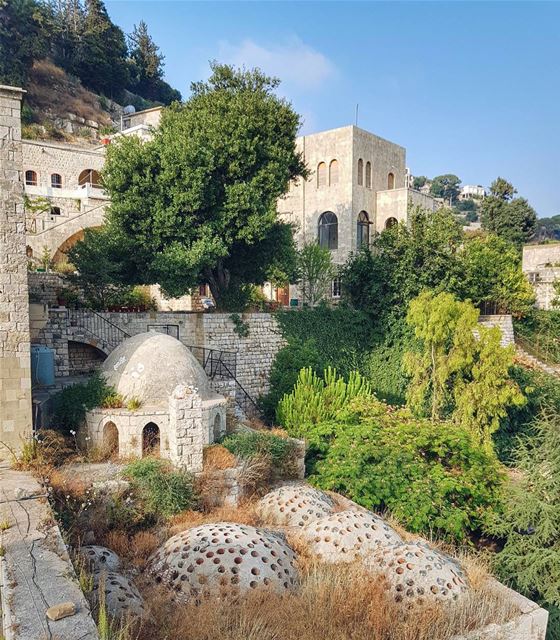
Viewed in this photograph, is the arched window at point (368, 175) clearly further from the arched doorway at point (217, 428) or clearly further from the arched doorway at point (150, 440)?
the arched doorway at point (150, 440)

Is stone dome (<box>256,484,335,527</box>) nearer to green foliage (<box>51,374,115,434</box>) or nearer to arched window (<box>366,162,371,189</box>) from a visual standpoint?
green foliage (<box>51,374,115,434</box>)

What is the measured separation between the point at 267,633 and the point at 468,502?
21.9 feet

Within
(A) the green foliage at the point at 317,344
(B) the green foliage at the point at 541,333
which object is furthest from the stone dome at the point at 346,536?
(B) the green foliage at the point at 541,333

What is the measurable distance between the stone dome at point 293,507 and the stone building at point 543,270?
2477cm

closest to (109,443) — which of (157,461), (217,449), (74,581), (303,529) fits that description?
(157,461)

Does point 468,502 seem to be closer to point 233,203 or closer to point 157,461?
point 157,461

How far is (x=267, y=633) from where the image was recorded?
190 inches

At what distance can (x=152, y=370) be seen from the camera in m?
10.3

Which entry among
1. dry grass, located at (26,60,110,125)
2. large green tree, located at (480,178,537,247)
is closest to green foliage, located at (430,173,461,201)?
large green tree, located at (480,178,537,247)

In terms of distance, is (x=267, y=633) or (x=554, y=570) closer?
(x=267, y=633)

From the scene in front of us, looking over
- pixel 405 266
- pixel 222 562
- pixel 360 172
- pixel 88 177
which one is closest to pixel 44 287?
pixel 222 562

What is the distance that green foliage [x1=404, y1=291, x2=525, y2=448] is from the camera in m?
13.8

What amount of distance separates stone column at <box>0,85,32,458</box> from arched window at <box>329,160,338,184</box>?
68.6 ft

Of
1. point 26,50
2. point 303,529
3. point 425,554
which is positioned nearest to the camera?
point 425,554
